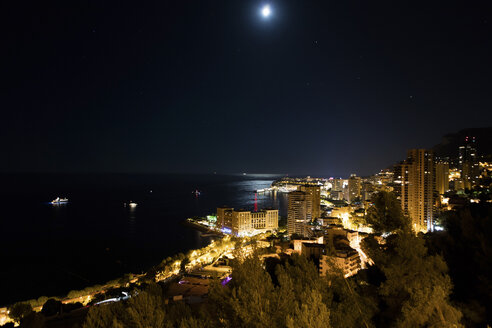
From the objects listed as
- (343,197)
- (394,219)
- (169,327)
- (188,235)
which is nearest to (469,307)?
(394,219)

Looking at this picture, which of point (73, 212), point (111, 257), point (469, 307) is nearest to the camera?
point (469, 307)

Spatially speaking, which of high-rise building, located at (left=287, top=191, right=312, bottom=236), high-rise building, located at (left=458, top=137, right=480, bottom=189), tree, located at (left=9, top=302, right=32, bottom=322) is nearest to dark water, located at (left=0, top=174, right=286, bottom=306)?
tree, located at (left=9, top=302, right=32, bottom=322)

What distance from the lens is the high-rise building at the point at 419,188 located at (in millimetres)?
13641

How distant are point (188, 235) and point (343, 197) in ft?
79.0

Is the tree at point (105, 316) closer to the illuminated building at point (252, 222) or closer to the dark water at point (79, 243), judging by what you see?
the dark water at point (79, 243)

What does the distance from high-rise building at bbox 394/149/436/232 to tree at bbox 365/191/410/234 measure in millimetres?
10264

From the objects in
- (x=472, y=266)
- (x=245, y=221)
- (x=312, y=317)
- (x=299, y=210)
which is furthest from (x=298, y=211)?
(x=312, y=317)

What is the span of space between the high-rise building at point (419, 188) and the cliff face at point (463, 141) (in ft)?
35.1

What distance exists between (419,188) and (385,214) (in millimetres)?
10705

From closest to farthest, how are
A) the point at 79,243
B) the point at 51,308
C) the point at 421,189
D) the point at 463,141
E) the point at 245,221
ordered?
the point at 51,308
the point at 421,189
the point at 79,243
the point at 245,221
the point at 463,141

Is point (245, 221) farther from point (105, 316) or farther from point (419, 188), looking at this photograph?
point (105, 316)

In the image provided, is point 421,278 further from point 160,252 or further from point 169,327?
point 160,252

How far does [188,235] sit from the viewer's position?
60.8ft

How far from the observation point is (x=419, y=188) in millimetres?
13742
